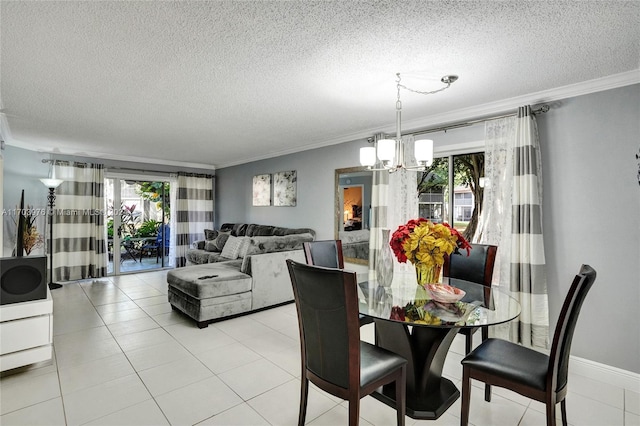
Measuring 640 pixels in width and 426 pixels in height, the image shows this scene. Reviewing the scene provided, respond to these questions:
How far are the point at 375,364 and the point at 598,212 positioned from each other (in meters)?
2.36

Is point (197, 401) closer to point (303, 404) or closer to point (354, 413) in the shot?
point (303, 404)

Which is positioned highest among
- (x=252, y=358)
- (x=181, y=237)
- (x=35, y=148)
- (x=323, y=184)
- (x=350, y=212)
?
(x=35, y=148)

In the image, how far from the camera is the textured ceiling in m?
1.71

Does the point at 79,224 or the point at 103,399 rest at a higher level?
the point at 79,224

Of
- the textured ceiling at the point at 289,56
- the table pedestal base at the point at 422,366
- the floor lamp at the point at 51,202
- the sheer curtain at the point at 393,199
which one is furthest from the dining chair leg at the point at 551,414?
the floor lamp at the point at 51,202

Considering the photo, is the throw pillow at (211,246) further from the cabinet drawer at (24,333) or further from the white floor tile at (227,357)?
the cabinet drawer at (24,333)

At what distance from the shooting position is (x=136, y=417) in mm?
2016

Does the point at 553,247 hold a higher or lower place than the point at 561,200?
lower

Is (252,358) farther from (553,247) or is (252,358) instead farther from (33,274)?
(553,247)

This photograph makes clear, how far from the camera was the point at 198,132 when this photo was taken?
4.47 m

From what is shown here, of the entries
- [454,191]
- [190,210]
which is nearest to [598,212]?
[454,191]

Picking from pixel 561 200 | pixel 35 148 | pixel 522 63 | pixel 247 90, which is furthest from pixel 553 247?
pixel 35 148

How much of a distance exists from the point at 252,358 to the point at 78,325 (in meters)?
2.24

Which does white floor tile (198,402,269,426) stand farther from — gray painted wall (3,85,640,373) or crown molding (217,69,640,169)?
crown molding (217,69,640,169)
